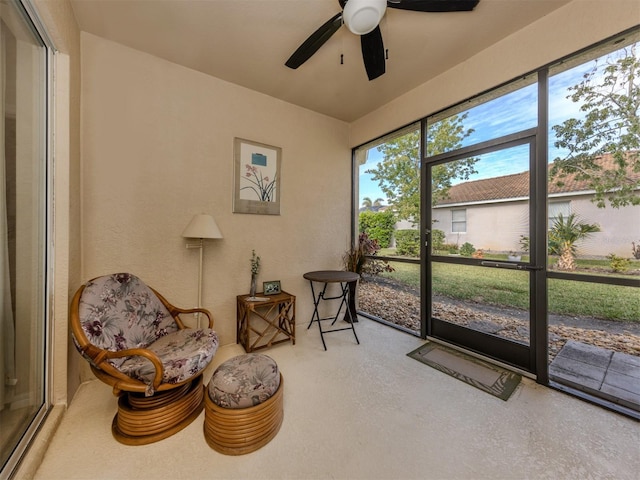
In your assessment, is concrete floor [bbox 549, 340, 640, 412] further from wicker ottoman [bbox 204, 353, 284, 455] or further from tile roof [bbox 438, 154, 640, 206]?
wicker ottoman [bbox 204, 353, 284, 455]

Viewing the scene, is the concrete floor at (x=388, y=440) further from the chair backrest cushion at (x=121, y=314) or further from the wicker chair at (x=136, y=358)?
the chair backrest cushion at (x=121, y=314)

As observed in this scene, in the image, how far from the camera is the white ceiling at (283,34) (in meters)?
1.80

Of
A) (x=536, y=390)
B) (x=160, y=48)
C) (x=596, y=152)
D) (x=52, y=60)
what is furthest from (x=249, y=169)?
(x=536, y=390)

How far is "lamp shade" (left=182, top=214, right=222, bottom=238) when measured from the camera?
2.23 m

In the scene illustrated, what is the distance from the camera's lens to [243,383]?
1.46 meters

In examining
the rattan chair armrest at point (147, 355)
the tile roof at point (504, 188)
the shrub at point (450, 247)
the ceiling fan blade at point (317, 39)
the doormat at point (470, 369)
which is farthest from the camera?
the shrub at point (450, 247)

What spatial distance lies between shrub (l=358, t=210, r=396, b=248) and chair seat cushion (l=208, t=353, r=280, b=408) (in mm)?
2196

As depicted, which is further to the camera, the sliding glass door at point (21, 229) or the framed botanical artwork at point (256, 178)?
the framed botanical artwork at point (256, 178)

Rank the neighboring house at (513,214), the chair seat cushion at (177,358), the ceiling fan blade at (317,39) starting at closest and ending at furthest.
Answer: the chair seat cushion at (177,358), the ceiling fan blade at (317,39), the neighboring house at (513,214)

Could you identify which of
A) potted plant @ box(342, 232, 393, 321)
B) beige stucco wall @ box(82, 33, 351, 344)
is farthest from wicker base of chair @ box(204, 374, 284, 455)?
potted plant @ box(342, 232, 393, 321)

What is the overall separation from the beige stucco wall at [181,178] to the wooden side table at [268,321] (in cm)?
16

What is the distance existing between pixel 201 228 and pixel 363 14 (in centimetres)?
200

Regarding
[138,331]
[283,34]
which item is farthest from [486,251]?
[138,331]

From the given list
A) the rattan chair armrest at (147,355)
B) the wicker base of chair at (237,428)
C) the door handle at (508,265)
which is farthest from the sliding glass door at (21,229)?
the door handle at (508,265)
